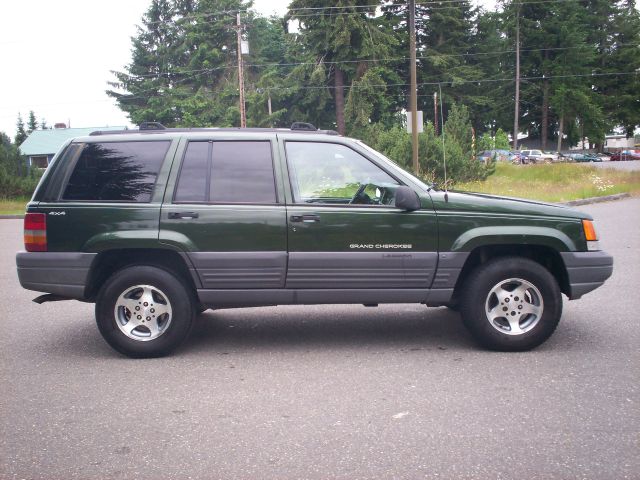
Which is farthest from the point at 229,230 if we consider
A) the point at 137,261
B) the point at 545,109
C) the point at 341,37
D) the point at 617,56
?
the point at 617,56

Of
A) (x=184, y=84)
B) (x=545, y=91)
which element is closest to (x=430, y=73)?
(x=545, y=91)

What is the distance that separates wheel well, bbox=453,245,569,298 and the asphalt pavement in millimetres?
605

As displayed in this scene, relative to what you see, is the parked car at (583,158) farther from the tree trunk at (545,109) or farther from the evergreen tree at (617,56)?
the evergreen tree at (617,56)

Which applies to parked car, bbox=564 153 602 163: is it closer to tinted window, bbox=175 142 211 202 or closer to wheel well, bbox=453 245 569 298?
wheel well, bbox=453 245 569 298

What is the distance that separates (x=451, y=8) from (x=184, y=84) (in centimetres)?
2512

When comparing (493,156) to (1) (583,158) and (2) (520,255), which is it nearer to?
(2) (520,255)

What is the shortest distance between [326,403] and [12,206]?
2528 cm

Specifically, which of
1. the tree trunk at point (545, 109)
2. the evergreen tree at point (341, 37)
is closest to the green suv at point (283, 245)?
the evergreen tree at point (341, 37)

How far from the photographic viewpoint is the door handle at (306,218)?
17.4 ft

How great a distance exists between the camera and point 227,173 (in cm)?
547

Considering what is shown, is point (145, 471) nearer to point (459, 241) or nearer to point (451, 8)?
point (459, 241)

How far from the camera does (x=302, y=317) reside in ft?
22.5

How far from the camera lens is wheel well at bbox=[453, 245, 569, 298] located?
18.0 feet

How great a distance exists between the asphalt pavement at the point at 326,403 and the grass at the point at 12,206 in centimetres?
1910
